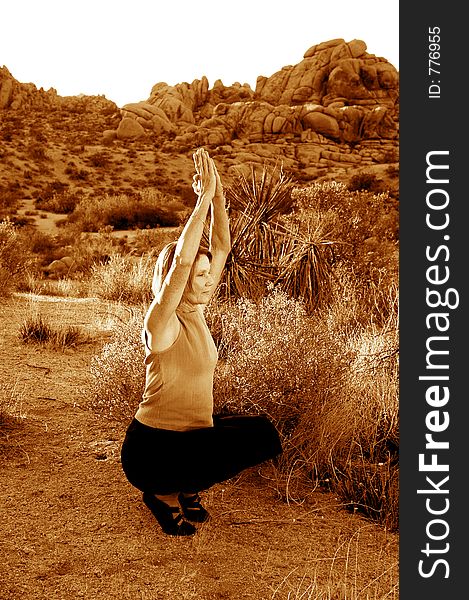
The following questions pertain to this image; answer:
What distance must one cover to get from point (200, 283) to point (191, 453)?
81 cm

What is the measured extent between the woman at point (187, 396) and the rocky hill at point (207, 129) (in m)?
23.8

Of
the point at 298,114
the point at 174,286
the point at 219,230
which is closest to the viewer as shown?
the point at 174,286

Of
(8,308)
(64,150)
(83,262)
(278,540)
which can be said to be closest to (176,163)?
(64,150)

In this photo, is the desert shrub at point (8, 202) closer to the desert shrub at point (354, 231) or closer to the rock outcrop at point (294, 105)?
the desert shrub at point (354, 231)

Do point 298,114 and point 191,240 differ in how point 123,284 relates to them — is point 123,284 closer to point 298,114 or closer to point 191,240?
point 191,240

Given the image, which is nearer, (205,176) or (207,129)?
(205,176)

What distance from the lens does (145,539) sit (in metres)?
3.28

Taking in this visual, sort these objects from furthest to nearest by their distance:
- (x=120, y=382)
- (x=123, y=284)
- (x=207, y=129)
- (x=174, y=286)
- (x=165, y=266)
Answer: (x=207, y=129) < (x=123, y=284) < (x=120, y=382) < (x=165, y=266) < (x=174, y=286)

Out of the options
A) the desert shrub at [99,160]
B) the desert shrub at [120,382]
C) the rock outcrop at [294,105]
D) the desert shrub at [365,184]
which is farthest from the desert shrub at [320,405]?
the rock outcrop at [294,105]

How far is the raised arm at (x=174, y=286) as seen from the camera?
2.78 meters

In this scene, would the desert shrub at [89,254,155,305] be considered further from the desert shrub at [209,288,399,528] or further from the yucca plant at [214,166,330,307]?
the desert shrub at [209,288,399,528]

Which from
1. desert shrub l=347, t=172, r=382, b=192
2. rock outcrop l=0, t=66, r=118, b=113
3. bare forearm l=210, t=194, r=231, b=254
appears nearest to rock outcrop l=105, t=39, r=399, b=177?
rock outcrop l=0, t=66, r=118, b=113

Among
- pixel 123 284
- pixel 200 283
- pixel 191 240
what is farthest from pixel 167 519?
pixel 123 284

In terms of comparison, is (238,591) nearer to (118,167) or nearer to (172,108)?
(118,167)
